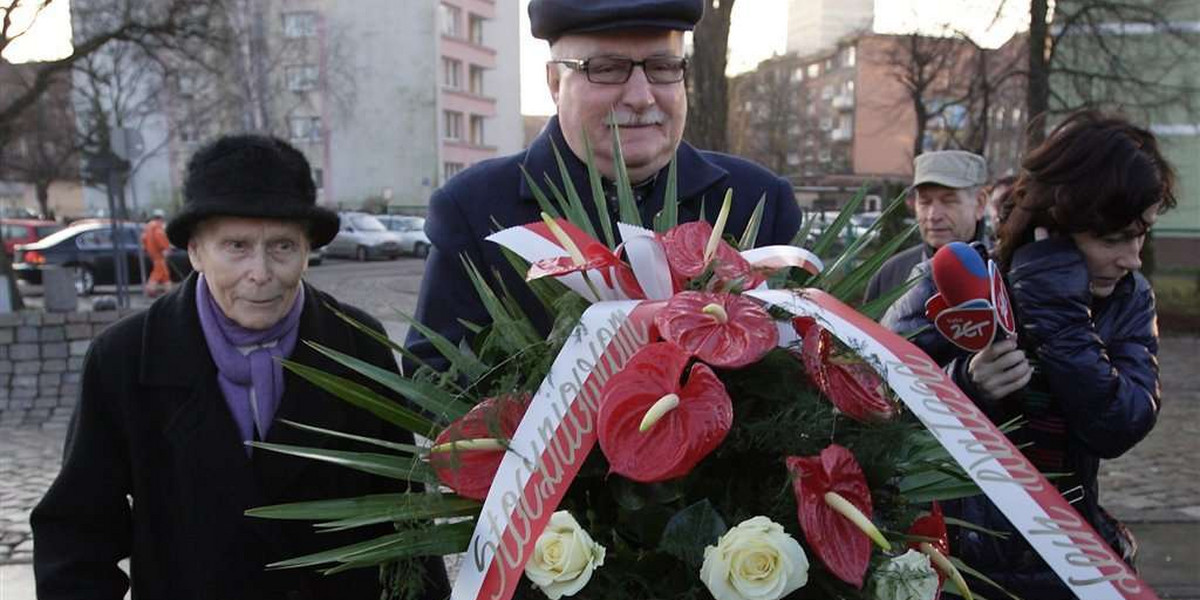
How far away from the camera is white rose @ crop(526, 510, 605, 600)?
35.6 inches

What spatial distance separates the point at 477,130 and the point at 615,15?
44.5 metres

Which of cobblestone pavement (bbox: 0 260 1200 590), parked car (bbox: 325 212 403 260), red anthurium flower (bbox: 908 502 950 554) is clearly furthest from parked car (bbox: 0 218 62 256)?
red anthurium flower (bbox: 908 502 950 554)

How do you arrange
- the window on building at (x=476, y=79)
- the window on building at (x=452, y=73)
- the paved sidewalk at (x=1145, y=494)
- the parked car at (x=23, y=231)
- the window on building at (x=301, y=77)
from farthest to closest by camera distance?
the window on building at (x=476, y=79) < the window on building at (x=452, y=73) < the window on building at (x=301, y=77) < the parked car at (x=23, y=231) < the paved sidewalk at (x=1145, y=494)

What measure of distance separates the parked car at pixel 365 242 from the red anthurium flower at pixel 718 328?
989 inches

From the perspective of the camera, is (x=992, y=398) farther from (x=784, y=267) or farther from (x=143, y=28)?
(x=143, y=28)

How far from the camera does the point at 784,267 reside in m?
1.13

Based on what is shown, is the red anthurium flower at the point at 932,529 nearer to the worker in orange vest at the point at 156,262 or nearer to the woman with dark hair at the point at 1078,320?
the woman with dark hair at the point at 1078,320

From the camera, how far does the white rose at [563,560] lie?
35.6 inches

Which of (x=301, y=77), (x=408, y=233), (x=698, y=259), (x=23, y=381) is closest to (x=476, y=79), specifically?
(x=301, y=77)

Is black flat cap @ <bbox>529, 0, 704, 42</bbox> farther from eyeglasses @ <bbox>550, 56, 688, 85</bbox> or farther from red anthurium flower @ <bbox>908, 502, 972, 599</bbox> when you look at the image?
red anthurium flower @ <bbox>908, 502, 972, 599</bbox>

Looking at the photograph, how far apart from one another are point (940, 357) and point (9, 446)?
6.60 m

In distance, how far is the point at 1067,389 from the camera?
1757 mm

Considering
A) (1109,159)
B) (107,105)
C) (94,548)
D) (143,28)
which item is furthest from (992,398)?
(107,105)

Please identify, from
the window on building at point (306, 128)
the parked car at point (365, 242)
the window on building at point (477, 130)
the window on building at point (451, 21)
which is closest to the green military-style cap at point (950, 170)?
the parked car at point (365, 242)
